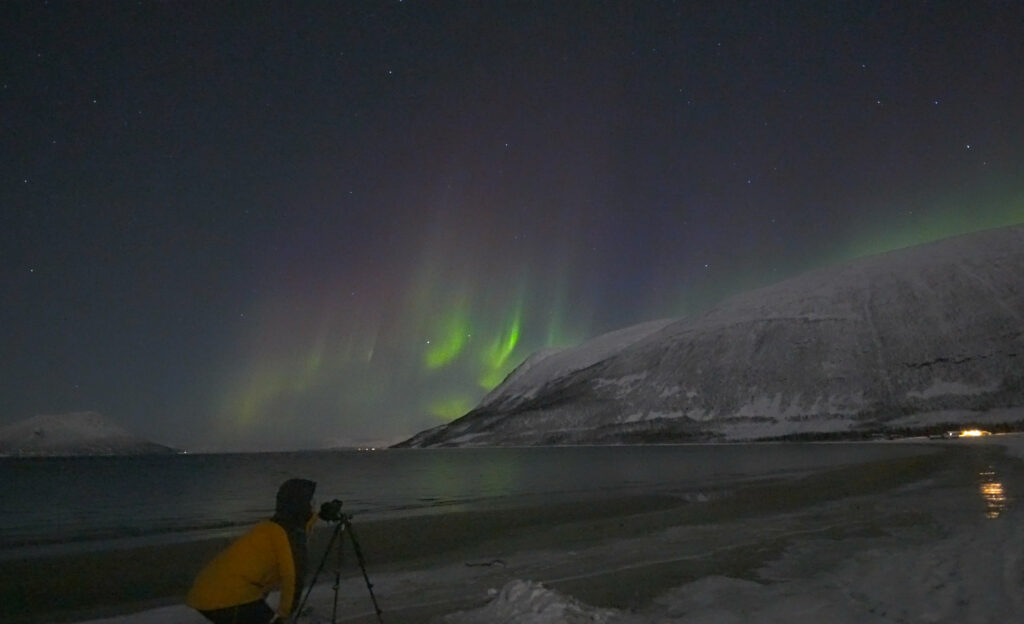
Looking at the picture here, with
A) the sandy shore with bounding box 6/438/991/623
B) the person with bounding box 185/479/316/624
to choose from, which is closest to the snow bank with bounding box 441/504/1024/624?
the sandy shore with bounding box 6/438/991/623

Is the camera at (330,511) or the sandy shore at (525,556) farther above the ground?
the camera at (330,511)

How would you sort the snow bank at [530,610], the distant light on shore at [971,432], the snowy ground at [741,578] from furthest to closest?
1. the distant light on shore at [971,432]
2. the snowy ground at [741,578]
3. the snow bank at [530,610]

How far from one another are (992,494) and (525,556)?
65.1 ft

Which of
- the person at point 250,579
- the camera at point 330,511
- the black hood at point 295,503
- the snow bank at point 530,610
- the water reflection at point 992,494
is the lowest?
the water reflection at point 992,494

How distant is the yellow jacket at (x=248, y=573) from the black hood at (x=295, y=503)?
0.89 feet

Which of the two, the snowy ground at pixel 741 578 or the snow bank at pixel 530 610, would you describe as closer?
the snow bank at pixel 530 610

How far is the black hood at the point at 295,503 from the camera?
8.28 meters

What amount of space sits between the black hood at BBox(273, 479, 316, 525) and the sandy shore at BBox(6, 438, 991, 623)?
16.8ft

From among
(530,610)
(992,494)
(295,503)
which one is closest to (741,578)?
(530,610)

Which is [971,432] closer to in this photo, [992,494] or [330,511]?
[992,494]

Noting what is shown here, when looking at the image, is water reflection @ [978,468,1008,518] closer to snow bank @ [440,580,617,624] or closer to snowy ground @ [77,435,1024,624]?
snowy ground @ [77,435,1024,624]

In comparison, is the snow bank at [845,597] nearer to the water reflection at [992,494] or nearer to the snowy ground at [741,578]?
the snowy ground at [741,578]

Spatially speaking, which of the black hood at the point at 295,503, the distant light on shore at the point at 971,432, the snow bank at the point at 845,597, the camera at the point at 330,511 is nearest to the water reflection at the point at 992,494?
the snow bank at the point at 845,597

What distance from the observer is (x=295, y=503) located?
27.3 feet
